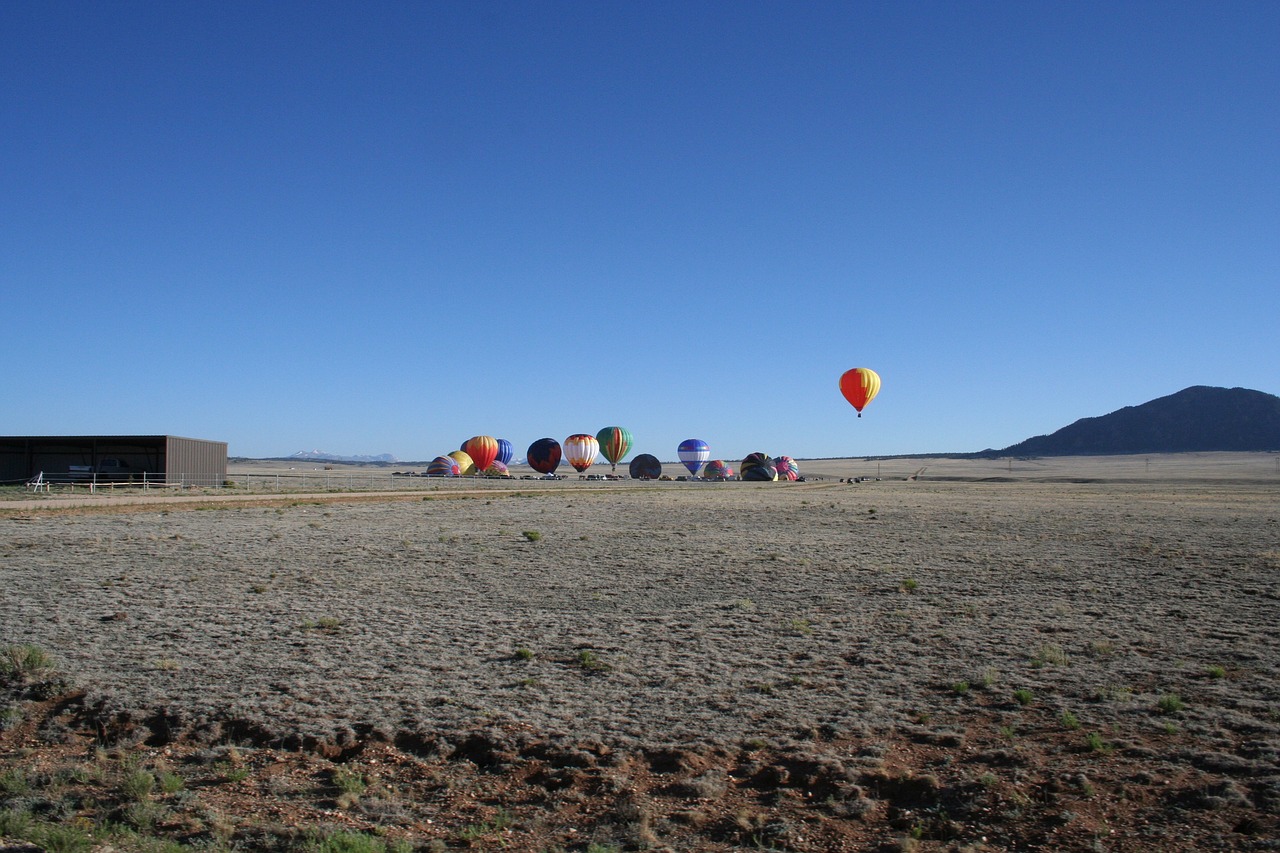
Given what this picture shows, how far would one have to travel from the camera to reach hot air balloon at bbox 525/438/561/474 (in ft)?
346

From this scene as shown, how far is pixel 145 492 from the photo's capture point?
4894 centimetres

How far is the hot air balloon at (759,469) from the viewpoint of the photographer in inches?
3853

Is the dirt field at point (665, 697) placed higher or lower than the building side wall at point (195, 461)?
lower

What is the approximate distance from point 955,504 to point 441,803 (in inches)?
1648

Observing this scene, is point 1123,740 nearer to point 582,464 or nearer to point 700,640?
point 700,640

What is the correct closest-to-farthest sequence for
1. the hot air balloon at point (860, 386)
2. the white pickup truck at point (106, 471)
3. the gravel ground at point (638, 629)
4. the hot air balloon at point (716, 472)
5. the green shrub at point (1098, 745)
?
the green shrub at point (1098, 745) < the gravel ground at point (638, 629) < the white pickup truck at point (106, 471) < the hot air balloon at point (860, 386) < the hot air balloon at point (716, 472)

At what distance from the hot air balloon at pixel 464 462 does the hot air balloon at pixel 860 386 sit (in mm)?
48878

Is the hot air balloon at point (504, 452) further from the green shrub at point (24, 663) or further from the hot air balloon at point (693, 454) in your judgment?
the green shrub at point (24, 663)

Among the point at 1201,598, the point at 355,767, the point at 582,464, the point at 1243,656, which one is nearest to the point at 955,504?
the point at 1201,598

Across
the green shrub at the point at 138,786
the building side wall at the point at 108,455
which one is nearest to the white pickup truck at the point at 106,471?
the building side wall at the point at 108,455

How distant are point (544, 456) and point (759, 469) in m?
23.3

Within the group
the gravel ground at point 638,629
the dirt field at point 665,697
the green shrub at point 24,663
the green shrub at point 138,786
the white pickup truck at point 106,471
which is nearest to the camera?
the dirt field at point 665,697

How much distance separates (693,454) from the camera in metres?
113

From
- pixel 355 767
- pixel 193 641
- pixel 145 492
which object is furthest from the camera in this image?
pixel 145 492
